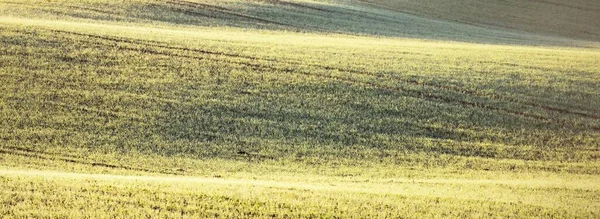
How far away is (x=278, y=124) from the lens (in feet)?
39.4

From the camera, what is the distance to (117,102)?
12.4m

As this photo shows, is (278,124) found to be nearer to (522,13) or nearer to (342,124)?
(342,124)

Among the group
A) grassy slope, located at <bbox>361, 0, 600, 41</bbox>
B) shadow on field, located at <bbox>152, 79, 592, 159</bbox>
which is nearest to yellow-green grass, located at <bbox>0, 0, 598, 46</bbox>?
grassy slope, located at <bbox>361, 0, 600, 41</bbox>

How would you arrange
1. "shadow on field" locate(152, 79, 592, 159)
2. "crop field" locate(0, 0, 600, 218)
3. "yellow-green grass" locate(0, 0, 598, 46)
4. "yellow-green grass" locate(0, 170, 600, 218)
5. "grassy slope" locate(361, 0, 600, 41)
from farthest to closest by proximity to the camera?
"grassy slope" locate(361, 0, 600, 41), "yellow-green grass" locate(0, 0, 598, 46), "shadow on field" locate(152, 79, 592, 159), "crop field" locate(0, 0, 600, 218), "yellow-green grass" locate(0, 170, 600, 218)

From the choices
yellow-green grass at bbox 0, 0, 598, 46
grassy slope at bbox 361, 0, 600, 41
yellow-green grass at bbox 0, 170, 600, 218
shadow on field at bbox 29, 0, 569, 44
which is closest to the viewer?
yellow-green grass at bbox 0, 170, 600, 218

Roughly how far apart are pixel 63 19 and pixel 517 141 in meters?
12.8

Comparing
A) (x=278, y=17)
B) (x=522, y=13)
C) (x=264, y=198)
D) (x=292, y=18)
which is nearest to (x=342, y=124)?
(x=264, y=198)

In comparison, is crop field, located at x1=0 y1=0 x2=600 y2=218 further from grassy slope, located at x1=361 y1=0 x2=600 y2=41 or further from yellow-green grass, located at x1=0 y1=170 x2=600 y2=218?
grassy slope, located at x1=361 y1=0 x2=600 y2=41

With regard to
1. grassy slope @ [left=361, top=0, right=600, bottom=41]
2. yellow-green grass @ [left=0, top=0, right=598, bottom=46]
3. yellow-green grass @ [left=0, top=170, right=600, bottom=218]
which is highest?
grassy slope @ [left=361, top=0, right=600, bottom=41]

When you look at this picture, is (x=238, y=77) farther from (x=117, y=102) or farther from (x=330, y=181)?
(x=330, y=181)

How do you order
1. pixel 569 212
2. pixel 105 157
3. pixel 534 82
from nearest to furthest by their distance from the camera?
pixel 569 212 < pixel 105 157 < pixel 534 82

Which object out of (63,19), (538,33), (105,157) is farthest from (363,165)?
(538,33)

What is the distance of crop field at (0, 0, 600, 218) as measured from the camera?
7.47 m

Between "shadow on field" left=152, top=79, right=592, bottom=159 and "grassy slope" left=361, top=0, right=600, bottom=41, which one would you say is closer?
"shadow on field" left=152, top=79, right=592, bottom=159
